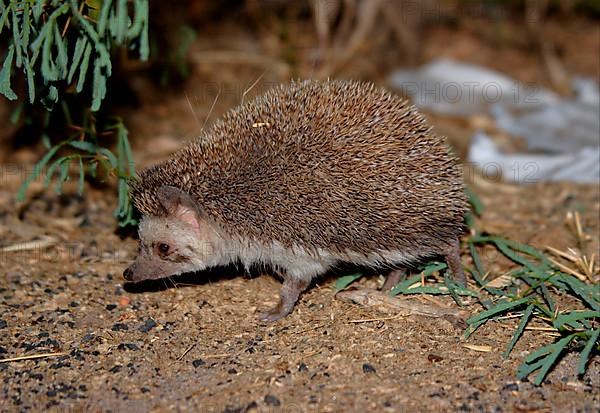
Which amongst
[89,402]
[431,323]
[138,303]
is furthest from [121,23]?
[431,323]

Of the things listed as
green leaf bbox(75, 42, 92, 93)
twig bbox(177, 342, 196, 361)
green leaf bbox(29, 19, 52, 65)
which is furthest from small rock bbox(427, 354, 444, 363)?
green leaf bbox(29, 19, 52, 65)

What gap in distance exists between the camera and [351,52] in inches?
367

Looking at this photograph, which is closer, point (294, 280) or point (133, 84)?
point (294, 280)

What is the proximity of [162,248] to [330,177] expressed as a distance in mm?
1295

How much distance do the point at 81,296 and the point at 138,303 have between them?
43 cm

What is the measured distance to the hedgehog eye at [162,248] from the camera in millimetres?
5387

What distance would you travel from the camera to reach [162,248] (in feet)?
17.7

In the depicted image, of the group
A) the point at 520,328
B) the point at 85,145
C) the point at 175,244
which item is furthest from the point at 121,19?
the point at 520,328

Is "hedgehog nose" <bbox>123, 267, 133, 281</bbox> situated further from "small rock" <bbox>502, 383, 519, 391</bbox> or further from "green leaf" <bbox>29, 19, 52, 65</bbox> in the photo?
"small rock" <bbox>502, 383, 519, 391</bbox>

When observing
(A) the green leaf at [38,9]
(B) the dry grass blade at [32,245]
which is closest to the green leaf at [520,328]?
(A) the green leaf at [38,9]

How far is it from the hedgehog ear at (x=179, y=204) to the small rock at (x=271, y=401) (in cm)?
138

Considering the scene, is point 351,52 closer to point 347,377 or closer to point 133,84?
point 133,84

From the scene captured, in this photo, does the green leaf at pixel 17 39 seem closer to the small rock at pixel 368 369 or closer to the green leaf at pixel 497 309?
the small rock at pixel 368 369

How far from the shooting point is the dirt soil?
4.38 m
